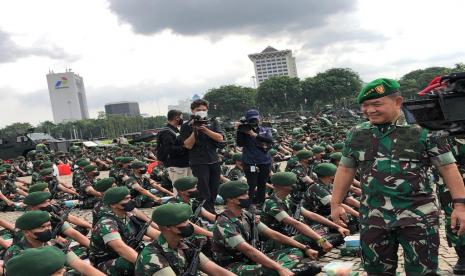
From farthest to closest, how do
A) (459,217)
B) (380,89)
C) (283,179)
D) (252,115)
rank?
(252,115)
(283,179)
(380,89)
(459,217)

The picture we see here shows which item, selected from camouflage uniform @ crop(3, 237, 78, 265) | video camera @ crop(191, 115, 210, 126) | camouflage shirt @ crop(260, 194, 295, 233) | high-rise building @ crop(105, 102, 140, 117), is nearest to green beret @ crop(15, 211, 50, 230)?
camouflage uniform @ crop(3, 237, 78, 265)

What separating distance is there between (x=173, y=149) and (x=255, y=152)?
129 centimetres

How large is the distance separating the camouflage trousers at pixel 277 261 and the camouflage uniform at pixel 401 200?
154 centimetres

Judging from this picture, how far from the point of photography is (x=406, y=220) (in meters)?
2.62

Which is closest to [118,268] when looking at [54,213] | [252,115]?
[54,213]

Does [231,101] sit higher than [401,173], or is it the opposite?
[231,101]

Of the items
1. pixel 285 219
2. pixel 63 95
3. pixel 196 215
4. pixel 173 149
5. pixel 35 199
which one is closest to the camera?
pixel 285 219

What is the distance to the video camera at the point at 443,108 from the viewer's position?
2.43 metres

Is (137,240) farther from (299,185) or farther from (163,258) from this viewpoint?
(299,185)

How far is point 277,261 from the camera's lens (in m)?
4.56

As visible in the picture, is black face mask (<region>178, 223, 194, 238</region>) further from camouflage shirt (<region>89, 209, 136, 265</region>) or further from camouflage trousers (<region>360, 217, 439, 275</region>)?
camouflage trousers (<region>360, 217, 439, 275</region>)

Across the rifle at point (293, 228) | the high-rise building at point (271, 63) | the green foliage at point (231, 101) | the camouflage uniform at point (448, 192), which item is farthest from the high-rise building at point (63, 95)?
the camouflage uniform at point (448, 192)

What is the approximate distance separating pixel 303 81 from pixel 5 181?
172 feet

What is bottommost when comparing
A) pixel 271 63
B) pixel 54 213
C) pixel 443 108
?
pixel 54 213
